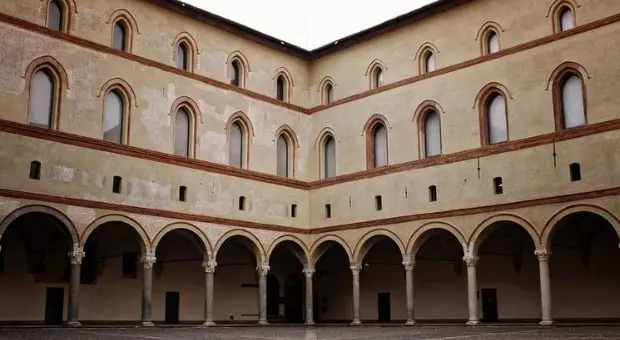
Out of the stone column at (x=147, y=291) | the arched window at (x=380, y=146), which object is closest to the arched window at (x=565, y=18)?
Answer: the arched window at (x=380, y=146)

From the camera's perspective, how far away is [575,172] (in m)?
24.8

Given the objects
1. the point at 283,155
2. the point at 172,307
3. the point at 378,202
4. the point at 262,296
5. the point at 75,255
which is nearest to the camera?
the point at 75,255

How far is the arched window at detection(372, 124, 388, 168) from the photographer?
102ft

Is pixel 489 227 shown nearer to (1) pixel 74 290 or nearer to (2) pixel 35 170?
(1) pixel 74 290

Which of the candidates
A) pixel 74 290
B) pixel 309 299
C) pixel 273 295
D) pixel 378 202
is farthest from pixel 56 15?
pixel 273 295

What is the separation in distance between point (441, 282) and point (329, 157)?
7.26 m

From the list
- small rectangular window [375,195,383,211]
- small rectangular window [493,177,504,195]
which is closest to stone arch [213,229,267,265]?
small rectangular window [375,195,383,211]

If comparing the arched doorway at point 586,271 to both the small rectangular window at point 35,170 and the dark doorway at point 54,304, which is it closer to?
the small rectangular window at point 35,170

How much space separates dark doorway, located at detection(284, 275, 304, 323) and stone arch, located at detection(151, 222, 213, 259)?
341 inches

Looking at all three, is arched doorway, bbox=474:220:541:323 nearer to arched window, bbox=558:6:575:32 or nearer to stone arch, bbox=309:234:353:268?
stone arch, bbox=309:234:353:268

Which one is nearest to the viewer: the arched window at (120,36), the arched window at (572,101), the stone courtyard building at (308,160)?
the stone courtyard building at (308,160)

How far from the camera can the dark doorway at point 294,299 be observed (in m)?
36.8

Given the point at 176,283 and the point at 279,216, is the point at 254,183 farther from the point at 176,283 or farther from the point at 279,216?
the point at 176,283

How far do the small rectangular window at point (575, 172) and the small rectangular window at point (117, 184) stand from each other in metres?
15.4
